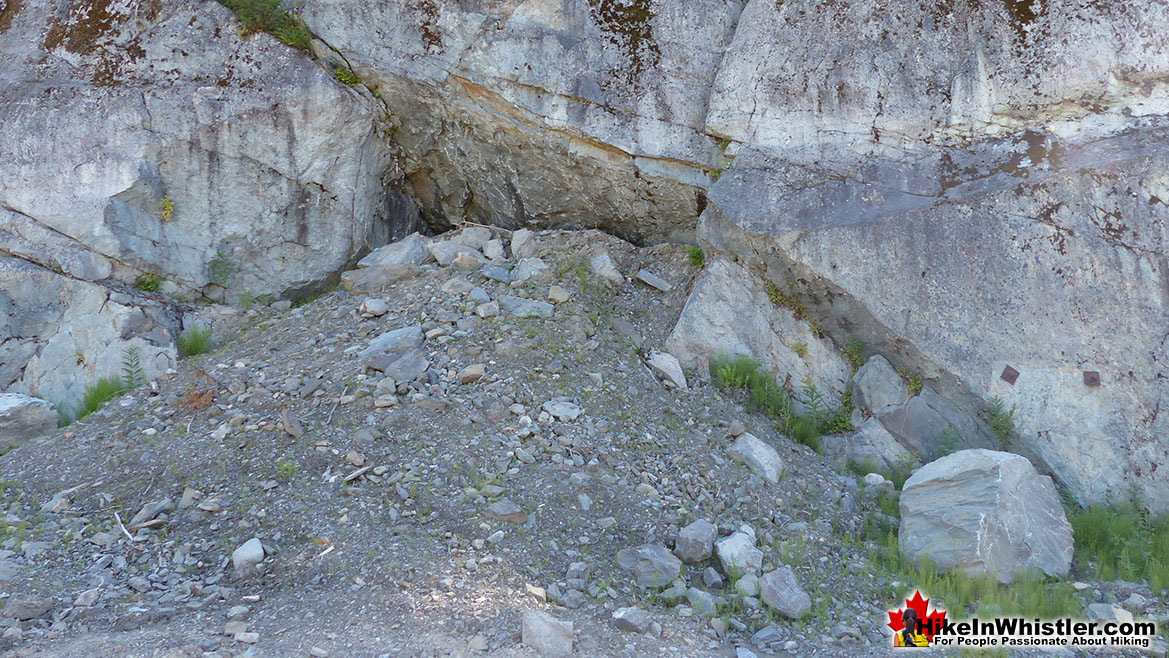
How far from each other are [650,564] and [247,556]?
213cm

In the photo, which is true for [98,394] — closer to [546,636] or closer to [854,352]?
[546,636]

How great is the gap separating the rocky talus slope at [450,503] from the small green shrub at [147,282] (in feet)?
2.63

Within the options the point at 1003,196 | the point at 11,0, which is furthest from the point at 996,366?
the point at 11,0

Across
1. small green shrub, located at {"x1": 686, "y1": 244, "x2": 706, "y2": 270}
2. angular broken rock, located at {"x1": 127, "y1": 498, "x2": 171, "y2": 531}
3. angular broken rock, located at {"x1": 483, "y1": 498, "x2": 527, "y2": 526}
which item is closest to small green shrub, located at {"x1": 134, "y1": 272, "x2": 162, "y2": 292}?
angular broken rock, located at {"x1": 127, "y1": 498, "x2": 171, "y2": 531}

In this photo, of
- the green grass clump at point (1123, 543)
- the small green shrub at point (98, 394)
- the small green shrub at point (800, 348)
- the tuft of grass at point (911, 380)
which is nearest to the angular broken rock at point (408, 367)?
the small green shrub at point (98, 394)

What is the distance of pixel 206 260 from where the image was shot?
7219mm

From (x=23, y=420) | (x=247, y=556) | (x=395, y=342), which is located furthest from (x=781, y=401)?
(x=23, y=420)

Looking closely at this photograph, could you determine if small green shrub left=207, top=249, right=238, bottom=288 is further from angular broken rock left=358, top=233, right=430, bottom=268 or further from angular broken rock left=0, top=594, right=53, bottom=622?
angular broken rock left=0, top=594, right=53, bottom=622

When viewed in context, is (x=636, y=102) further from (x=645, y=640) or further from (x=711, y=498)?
(x=645, y=640)

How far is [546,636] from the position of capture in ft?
12.8

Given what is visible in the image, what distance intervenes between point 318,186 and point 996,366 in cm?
564

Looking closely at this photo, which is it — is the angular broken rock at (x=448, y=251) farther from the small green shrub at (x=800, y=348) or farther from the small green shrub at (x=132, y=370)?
the small green shrub at (x=800, y=348)

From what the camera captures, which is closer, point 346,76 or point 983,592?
point 983,592

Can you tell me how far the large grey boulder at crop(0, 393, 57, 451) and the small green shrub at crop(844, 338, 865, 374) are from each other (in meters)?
5.86
